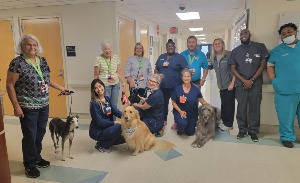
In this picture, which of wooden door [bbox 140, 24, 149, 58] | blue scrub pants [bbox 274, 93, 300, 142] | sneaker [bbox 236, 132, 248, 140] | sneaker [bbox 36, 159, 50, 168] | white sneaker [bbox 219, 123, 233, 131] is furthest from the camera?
wooden door [bbox 140, 24, 149, 58]

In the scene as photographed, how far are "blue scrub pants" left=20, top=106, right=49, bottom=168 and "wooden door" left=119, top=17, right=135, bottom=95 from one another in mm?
Result: 2494

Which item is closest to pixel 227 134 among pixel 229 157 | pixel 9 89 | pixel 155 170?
pixel 229 157

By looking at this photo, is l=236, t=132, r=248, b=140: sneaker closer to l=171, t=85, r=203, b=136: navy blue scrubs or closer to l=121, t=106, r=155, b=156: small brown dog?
l=171, t=85, r=203, b=136: navy blue scrubs

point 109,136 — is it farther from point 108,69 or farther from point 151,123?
point 108,69

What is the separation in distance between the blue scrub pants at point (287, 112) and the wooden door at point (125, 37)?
2.94 m

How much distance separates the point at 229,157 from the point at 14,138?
3.13m

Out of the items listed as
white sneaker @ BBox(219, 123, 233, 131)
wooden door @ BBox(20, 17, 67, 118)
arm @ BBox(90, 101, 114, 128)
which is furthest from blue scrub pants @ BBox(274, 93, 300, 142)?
wooden door @ BBox(20, 17, 67, 118)

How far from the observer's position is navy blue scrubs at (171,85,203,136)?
338cm

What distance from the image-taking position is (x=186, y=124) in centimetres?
339

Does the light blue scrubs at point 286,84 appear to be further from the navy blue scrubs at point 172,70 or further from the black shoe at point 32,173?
the black shoe at point 32,173

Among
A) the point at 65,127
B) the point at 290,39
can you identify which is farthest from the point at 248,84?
the point at 65,127

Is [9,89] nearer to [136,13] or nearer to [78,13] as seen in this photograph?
[78,13]

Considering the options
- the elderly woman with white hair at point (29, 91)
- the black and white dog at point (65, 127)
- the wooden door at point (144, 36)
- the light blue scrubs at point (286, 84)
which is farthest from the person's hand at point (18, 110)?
the wooden door at point (144, 36)

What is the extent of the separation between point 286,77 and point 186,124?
4.81 ft
